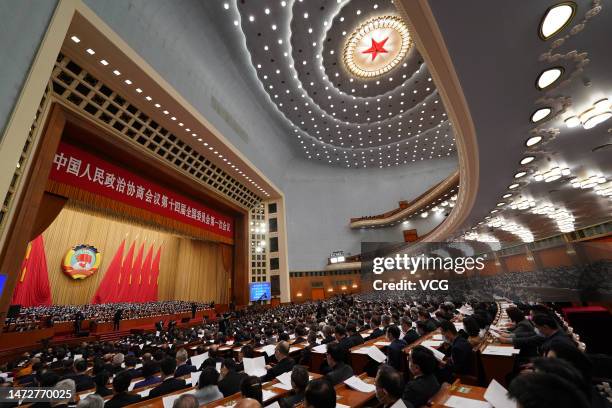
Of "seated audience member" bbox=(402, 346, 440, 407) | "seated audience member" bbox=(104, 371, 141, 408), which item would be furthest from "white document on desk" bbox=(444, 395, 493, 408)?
"seated audience member" bbox=(104, 371, 141, 408)

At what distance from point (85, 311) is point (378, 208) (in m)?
24.5

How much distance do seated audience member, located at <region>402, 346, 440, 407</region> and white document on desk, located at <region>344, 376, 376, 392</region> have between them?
508 mm

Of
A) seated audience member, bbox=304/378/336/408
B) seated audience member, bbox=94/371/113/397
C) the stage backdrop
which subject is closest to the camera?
seated audience member, bbox=304/378/336/408

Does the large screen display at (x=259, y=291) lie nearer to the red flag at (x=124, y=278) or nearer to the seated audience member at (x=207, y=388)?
the red flag at (x=124, y=278)

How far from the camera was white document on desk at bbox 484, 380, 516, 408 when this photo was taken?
1727 millimetres

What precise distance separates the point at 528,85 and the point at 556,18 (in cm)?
113

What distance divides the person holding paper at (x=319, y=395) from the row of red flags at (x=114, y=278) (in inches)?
645

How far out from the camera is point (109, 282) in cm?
1638

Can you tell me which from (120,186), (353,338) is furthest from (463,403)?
(120,186)

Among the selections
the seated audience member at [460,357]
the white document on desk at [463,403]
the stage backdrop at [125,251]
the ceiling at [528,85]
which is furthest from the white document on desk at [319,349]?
the stage backdrop at [125,251]

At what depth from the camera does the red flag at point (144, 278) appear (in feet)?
58.6

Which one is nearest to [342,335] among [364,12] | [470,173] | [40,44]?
[470,173]

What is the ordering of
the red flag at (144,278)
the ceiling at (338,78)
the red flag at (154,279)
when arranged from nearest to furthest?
1. the ceiling at (338,78)
2. the red flag at (144,278)
3. the red flag at (154,279)

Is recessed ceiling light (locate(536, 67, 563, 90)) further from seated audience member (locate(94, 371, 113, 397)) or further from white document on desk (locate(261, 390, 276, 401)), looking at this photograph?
seated audience member (locate(94, 371, 113, 397))
